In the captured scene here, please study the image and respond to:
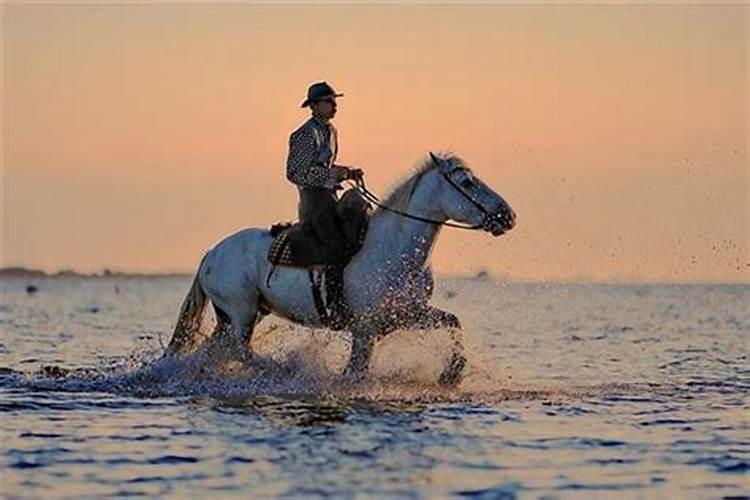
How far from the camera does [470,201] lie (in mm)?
16391

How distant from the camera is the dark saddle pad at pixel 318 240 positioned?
16828 mm

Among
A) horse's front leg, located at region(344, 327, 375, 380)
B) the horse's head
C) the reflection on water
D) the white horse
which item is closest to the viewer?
the reflection on water

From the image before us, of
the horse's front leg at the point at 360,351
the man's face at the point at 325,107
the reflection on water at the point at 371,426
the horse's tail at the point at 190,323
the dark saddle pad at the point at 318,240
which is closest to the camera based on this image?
the reflection on water at the point at 371,426

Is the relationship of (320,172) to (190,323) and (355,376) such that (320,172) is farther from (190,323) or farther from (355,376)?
(190,323)

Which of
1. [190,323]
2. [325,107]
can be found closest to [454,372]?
[325,107]

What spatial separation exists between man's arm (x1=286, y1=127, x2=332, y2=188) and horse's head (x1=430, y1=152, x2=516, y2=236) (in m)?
1.20

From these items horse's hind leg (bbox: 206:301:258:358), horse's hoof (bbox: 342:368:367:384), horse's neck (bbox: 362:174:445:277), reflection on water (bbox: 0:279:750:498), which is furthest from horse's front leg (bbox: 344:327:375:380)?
horse's hind leg (bbox: 206:301:258:358)

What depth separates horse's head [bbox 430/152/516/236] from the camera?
16.3 metres

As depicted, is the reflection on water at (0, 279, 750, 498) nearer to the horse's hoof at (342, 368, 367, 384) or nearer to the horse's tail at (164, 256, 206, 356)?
the horse's hoof at (342, 368, 367, 384)

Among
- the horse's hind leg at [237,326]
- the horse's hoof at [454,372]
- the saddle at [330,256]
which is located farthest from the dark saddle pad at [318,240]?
the horse's hoof at [454,372]

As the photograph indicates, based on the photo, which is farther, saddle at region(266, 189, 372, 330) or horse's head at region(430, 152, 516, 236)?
saddle at region(266, 189, 372, 330)

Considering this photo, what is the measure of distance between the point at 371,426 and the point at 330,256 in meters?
2.85

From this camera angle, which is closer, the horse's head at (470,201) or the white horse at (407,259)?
the horse's head at (470,201)

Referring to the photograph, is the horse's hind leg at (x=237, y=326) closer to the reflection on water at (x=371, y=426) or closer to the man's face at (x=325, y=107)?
the reflection on water at (x=371, y=426)
